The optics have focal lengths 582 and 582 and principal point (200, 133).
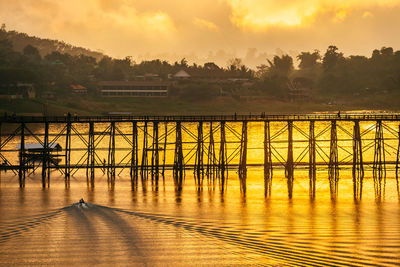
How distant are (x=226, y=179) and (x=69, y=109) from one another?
217 ft

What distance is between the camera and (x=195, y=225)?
35.7 m

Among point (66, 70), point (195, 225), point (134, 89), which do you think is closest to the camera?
point (195, 225)

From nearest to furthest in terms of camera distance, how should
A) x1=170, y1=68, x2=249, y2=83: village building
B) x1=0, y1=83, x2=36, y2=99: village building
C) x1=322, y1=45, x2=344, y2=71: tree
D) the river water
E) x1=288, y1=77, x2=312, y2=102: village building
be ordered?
1. the river water
2. x1=0, y1=83, x2=36, y2=99: village building
3. x1=288, y1=77, x2=312, y2=102: village building
4. x1=170, y1=68, x2=249, y2=83: village building
5. x1=322, y1=45, x2=344, y2=71: tree

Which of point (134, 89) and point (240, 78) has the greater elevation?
point (240, 78)

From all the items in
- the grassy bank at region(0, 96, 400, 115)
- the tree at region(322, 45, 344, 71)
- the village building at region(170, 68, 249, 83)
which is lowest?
the grassy bank at region(0, 96, 400, 115)

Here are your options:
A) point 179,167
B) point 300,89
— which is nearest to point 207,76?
point 300,89

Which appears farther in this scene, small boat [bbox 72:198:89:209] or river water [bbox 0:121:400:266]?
small boat [bbox 72:198:89:209]

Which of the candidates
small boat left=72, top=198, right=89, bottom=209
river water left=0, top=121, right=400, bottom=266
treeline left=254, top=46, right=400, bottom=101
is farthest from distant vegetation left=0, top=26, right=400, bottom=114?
small boat left=72, top=198, right=89, bottom=209

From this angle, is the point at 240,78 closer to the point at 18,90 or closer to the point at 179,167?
the point at 18,90

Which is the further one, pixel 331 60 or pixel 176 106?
pixel 331 60

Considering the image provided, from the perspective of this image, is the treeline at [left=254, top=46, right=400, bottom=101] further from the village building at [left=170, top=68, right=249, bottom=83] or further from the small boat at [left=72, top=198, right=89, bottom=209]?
the small boat at [left=72, top=198, right=89, bottom=209]

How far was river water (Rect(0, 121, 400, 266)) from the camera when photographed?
2961 centimetres

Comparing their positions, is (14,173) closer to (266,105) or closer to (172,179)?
(172,179)

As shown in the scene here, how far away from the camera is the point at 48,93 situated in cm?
12044
